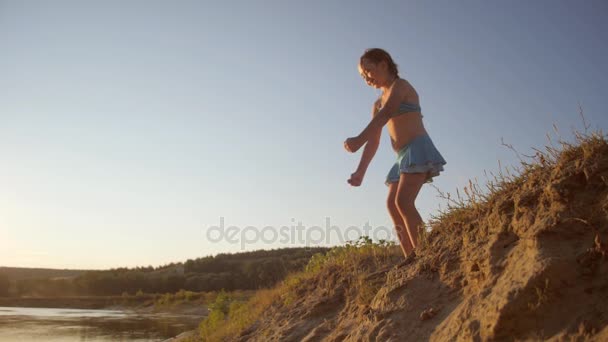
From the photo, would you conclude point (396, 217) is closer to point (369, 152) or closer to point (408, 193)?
point (408, 193)

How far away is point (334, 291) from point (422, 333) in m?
2.30

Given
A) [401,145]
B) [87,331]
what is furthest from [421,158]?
[87,331]

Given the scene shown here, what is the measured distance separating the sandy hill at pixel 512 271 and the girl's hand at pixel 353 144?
101 cm

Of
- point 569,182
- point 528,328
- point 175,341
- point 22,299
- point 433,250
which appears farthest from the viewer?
point 22,299

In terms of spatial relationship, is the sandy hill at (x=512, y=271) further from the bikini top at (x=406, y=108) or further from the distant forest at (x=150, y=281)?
the distant forest at (x=150, y=281)

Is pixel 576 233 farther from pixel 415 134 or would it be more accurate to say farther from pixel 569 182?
pixel 415 134

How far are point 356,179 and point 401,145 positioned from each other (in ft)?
1.91

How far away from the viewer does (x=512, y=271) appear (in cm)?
245

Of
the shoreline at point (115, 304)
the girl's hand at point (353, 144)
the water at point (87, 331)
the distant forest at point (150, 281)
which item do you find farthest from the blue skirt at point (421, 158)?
the distant forest at point (150, 281)

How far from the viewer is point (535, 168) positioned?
313 centimetres

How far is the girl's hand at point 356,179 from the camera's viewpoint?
11.0 ft

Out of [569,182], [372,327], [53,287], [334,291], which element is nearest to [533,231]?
[569,182]

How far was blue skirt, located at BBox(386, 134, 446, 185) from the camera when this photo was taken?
3434mm

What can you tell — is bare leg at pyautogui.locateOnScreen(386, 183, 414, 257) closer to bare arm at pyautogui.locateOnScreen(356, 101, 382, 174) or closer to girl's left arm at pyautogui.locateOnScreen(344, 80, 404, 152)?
bare arm at pyautogui.locateOnScreen(356, 101, 382, 174)
